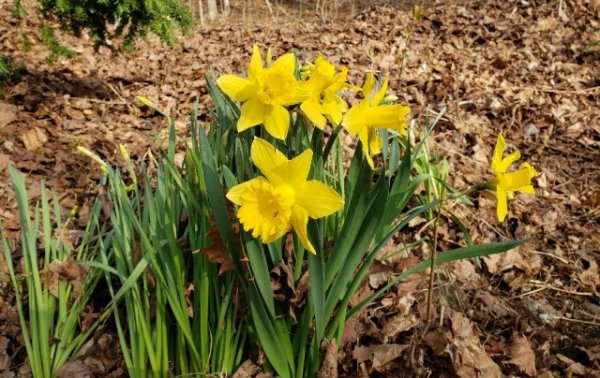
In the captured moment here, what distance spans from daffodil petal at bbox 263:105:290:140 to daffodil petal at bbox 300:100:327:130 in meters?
0.05

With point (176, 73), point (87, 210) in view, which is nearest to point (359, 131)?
point (87, 210)

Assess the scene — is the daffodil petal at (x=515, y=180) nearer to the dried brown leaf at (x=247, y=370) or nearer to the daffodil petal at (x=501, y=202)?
the daffodil petal at (x=501, y=202)

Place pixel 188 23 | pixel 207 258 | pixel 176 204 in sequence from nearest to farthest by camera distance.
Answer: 1. pixel 207 258
2. pixel 176 204
3. pixel 188 23

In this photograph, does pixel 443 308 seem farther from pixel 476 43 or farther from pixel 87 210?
pixel 476 43

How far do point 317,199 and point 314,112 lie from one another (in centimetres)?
22

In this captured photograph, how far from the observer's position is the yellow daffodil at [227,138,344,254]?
103 centimetres

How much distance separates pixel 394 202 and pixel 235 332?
0.65 m

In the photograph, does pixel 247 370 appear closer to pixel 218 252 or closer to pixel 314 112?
pixel 218 252

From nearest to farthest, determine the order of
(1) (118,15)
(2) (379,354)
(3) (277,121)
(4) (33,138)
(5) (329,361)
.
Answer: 1. (3) (277,121)
2. (5) (329,361)
3. (2) (379,354)
4. (4) (33,138)
5. (1) (118,15)

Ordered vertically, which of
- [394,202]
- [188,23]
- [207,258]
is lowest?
[207,258]

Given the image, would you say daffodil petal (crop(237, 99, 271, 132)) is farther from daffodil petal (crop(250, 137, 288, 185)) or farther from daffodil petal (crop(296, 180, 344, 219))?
daffodil petal (crop(296, 180, 344, 219))

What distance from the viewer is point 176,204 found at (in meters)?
1.60

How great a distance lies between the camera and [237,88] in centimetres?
118

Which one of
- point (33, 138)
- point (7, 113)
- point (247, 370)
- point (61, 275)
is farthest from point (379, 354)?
point (7, 113)
